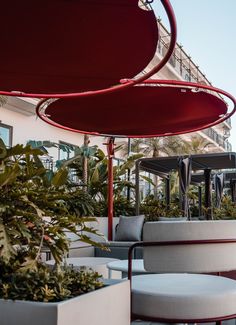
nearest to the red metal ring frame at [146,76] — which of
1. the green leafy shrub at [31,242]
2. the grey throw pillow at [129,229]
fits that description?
the green leafy shrub at [31,242]

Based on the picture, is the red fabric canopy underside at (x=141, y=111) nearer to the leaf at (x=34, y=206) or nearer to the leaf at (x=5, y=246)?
the leaf at (x=34, y=206)

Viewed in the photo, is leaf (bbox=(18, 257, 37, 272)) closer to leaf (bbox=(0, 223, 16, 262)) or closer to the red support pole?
leaf (bbox=(0, 223, 16, 262))

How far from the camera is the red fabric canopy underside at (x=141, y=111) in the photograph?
22.8 feet

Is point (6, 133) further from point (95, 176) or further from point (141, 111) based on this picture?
point (141, 111)

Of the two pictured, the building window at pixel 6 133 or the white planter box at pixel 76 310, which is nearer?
the white planter box at pixel 76 310

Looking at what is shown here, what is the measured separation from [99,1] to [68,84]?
7.12 feet

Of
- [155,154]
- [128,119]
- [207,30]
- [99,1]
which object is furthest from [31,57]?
[155,154]

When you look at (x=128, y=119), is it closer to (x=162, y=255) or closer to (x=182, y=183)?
(x=182, y=183)

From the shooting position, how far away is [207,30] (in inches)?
669

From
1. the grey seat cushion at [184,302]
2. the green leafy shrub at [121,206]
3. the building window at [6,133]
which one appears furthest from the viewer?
the building window at [6,133]

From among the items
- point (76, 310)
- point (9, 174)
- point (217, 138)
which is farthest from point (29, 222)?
point (217, 138)

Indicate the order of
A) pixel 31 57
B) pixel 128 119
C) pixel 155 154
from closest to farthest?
1. pixel 31 57
2. pixel 128 119
3. pixel 155 154

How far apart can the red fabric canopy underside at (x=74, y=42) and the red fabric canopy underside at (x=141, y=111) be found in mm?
1507

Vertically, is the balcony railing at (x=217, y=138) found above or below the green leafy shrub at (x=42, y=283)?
above
